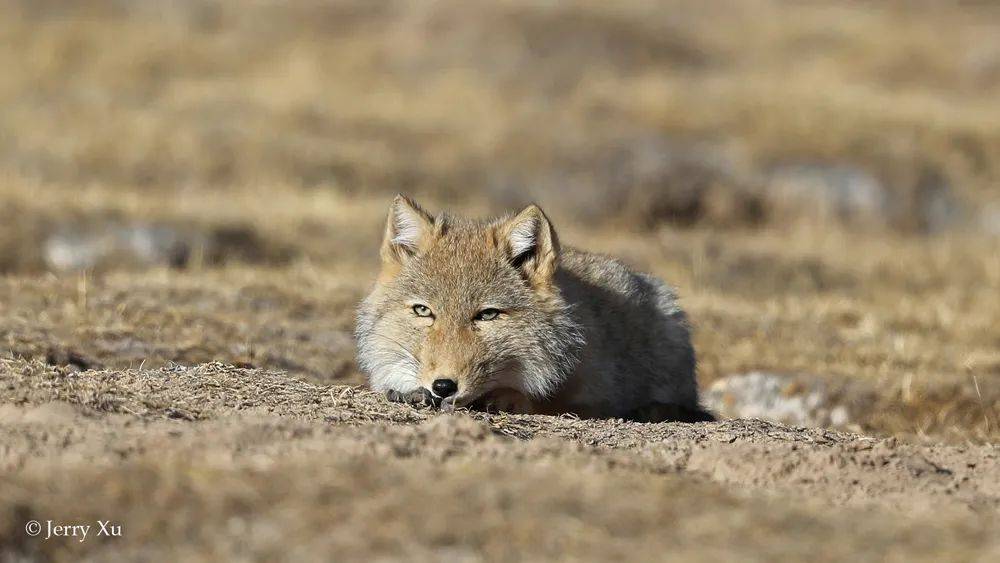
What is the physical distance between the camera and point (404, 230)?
768 cm

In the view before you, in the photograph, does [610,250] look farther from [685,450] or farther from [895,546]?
[895,546]

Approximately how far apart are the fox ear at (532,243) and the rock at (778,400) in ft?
9.29

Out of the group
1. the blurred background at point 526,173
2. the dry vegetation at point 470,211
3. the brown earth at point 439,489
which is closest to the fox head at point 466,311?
the dry vegetation at point 470,211

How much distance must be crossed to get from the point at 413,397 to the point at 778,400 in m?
3.88

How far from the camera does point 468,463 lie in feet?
15.9

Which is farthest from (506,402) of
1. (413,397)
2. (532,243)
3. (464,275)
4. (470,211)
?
(470,211)

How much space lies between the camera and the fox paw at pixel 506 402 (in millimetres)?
7223

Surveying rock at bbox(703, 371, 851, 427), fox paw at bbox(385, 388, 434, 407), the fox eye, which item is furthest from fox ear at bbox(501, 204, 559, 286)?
rock at bbox(703, 371, 851, 427)

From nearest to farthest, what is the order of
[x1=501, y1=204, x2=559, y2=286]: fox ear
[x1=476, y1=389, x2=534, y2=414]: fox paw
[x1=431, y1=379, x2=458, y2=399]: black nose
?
[x1=431, y1=379, x2=458, y2=399]: black nose, [x1=476, y1=389, x2=534, y2=414]: fox paw, [x1=501, y1=204, x2=559, y2=286]: fox ear

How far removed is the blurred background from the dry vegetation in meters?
0.07

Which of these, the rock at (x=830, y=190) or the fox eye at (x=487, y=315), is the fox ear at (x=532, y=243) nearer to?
the fox eye at (x=487, y=315)

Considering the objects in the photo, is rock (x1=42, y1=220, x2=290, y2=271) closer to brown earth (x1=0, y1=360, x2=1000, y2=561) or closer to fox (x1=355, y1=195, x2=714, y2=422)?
fox (x1=355, y1=195, x2=714, y2=422)

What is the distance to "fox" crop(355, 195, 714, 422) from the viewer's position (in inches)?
273

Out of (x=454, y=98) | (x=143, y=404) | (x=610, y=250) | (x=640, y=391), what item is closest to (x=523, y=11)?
(x=454, y=98)
